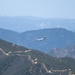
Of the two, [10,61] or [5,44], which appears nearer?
[10,61]

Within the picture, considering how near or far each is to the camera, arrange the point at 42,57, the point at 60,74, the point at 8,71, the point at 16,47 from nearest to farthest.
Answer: the point at 60,74
the point at 8,71
the point at 42,57
the point at 16,47

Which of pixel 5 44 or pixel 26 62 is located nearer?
pixel 26 62

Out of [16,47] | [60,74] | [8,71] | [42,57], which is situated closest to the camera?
[60,74]

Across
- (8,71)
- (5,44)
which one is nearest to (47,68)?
(8,71)

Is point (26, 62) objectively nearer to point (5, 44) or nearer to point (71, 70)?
point (71, 70)

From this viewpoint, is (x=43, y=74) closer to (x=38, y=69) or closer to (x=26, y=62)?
(x=38, y=69)

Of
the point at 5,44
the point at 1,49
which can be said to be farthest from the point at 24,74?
the point at 5,44
